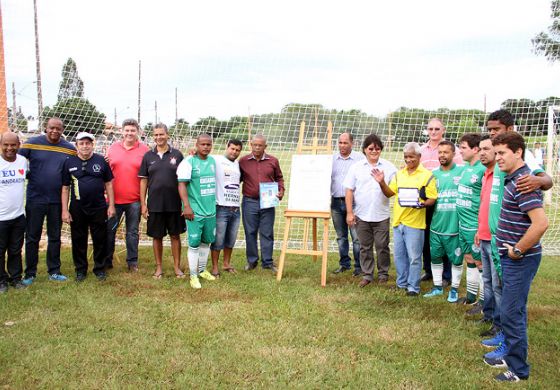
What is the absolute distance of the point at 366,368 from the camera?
135 inches

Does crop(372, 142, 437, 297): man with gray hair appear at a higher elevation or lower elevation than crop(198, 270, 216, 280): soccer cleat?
higher

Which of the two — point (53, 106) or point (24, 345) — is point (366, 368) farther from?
point (53, 106)

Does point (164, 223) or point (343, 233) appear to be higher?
point (164, 223)

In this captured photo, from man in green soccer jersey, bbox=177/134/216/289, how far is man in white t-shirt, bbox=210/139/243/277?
1.07 feet

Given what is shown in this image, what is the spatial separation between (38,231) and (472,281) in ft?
16.7

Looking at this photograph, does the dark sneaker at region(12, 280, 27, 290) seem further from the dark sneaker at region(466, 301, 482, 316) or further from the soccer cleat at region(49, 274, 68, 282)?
the dark sneaker at region(466, 301, 482, 316)

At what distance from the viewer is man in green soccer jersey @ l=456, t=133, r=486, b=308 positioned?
4.59 meters

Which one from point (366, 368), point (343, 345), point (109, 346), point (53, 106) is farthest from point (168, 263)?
point (53, 106)

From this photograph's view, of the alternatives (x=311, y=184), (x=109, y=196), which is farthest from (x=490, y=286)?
(x=109, y=196)

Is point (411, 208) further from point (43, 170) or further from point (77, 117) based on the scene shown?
point (77, 117)

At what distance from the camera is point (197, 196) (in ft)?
18.5

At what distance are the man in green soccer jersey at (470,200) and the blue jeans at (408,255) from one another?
487mm

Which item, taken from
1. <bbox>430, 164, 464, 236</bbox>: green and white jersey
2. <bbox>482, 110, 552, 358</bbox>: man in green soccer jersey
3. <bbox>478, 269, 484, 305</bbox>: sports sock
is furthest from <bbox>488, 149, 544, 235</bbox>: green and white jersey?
<bbox>430, 164, 464, 236</bbox>: green and white jersey

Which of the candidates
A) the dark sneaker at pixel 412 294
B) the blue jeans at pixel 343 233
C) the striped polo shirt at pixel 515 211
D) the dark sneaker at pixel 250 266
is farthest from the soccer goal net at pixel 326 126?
the striped polo shirt at pixel 515 211
